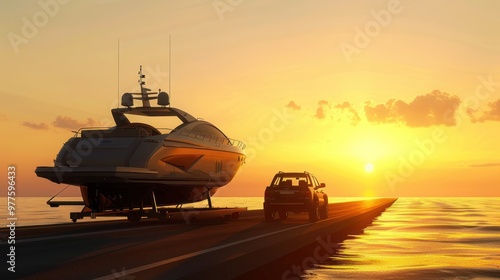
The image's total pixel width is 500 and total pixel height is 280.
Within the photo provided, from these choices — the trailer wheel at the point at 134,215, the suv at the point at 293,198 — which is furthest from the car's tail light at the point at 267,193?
the trailer wheel at the point at 134,215

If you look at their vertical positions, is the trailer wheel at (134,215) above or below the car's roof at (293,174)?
below

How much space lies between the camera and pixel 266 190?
27.8 meters

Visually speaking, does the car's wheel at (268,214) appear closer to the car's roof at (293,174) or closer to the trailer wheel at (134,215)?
the car's roof at (293,174)

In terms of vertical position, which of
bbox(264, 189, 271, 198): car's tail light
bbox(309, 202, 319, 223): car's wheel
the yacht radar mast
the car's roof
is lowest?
bbox(309, 202, 319, 223): car's wheel

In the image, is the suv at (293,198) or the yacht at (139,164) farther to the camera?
the suv at (293,198)

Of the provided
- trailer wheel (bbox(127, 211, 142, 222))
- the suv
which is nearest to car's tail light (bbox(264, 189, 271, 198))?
the suv

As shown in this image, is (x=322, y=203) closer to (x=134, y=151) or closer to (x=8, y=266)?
(x=134, y=151)

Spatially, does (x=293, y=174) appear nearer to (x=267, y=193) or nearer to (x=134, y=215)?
(x=267, y=193)

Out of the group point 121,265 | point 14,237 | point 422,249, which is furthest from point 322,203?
point 121,265

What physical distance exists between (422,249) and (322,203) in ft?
40.2

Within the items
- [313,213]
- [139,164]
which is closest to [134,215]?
[139,164]

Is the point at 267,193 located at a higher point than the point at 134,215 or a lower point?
higher

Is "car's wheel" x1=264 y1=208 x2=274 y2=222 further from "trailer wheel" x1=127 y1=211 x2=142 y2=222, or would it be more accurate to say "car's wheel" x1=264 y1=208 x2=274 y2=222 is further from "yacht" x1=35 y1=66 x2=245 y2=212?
"trailer wheel" x1=127 y1=211 x2=142 y2=222

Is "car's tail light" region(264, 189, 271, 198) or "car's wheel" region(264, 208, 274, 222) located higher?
"car's tail light" region(264, 189, 271, 198)
